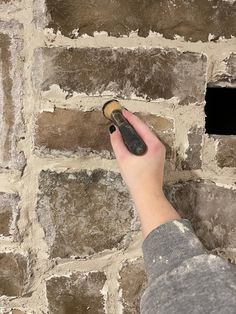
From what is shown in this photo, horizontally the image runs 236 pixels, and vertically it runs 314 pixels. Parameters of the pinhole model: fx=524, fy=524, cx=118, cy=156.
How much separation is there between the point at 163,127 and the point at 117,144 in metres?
0.11

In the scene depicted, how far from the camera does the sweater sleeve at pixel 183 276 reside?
69 centimetres

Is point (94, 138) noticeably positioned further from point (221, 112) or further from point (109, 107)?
point (221, 112)

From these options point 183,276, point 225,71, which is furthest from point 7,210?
point 225,71

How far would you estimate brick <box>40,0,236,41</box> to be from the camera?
842 mm

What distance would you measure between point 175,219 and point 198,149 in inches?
6.4

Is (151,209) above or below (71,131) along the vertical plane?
below

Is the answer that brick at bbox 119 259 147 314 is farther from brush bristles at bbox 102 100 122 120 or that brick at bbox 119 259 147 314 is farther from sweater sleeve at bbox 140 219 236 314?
brush bristles at bbox 102 100 122 120

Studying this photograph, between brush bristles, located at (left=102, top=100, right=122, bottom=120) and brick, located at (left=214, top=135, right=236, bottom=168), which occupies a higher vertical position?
brush bristles, located at (left=102, top=100, right=122, bottom=120)

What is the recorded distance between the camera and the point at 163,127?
35.3 inches

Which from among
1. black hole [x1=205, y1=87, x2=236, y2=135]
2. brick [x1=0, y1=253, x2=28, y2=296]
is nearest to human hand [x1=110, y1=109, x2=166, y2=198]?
brick [x1=0, y1=253, x2=28, y2=296]

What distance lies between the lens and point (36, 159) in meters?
0.88

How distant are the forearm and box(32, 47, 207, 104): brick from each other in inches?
6.7

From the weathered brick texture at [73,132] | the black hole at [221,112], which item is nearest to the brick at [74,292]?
the weathered brick texture at [73,132]

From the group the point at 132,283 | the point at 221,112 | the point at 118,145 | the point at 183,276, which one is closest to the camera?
the point at 183,276
